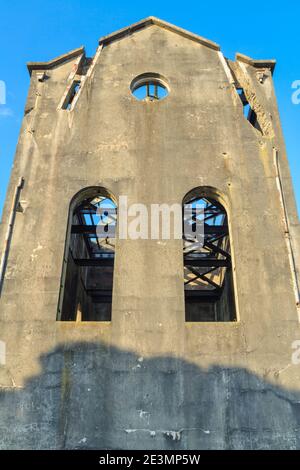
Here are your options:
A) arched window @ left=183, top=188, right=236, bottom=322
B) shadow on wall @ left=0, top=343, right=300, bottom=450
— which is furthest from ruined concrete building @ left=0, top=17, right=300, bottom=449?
arched window @ left=183, top=188, right=236, bottom=322

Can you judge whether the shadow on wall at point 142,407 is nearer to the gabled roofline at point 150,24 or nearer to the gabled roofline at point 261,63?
the gabled roofline at point 261,63

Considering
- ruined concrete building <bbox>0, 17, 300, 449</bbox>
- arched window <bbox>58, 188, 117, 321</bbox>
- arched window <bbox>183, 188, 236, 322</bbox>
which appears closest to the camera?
ruined concrete building <bbox>0, 17, 300, 449</bbox>

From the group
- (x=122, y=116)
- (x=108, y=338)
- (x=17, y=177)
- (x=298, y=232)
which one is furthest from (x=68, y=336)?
(x=122, y=116)

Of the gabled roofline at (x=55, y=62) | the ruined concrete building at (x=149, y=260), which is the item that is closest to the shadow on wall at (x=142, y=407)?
the ruined concrete building at (x=149, y=260)

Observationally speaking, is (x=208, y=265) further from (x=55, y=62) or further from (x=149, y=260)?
(x=55, y=62)

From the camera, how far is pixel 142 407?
6.91 m

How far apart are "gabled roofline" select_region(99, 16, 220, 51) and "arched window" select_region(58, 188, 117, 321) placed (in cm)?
467

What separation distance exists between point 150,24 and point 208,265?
24.8 ft

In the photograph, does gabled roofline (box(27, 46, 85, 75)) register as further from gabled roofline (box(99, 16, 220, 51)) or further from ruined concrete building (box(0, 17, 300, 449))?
gabled roofline (box(99, 16, 220, 51))

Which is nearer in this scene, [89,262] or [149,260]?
[149,260]

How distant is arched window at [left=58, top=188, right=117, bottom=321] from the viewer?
1105cm

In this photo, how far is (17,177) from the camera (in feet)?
30.9

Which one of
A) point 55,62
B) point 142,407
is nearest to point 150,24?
point 55,62
